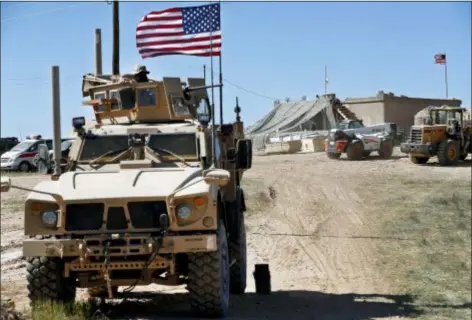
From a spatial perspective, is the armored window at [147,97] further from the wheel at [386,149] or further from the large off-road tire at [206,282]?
the wheel at [386,149]

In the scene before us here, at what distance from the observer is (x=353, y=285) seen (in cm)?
1296

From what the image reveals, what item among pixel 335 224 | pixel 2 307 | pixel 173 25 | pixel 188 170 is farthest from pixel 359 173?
pixel 2 307

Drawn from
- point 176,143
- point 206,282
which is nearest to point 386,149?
point 176,143

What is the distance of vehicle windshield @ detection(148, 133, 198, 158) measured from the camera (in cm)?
948

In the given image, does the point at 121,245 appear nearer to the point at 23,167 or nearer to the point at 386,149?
the point at 23,167

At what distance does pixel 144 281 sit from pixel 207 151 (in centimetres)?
191

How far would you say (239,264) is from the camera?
10789mm

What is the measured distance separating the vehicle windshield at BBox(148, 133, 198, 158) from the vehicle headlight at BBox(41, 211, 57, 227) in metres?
1.75

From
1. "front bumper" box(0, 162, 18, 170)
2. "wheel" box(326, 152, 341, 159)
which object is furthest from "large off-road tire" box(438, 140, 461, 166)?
"front bumper" box(0, 162, 18, 170)

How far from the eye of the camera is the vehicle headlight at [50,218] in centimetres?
813

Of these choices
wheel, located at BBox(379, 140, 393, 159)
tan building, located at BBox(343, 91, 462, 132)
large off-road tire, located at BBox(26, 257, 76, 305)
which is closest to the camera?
large off-road tire, located at BBox(26, 257, 76, 305)

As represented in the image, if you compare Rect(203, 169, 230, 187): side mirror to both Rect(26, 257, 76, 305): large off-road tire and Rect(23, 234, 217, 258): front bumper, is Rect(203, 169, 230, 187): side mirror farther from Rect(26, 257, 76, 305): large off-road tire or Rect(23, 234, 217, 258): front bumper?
Rect(26, 257, 76, 305): large off-road tire

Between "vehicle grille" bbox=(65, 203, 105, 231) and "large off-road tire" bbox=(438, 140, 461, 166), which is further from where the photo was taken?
"large off-road tire" bbox=(438, 140, 461, 166)

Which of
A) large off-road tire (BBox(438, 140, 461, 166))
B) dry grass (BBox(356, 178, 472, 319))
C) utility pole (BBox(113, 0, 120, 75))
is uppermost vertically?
utility pole (BBox(113, 0, 120, 75))
